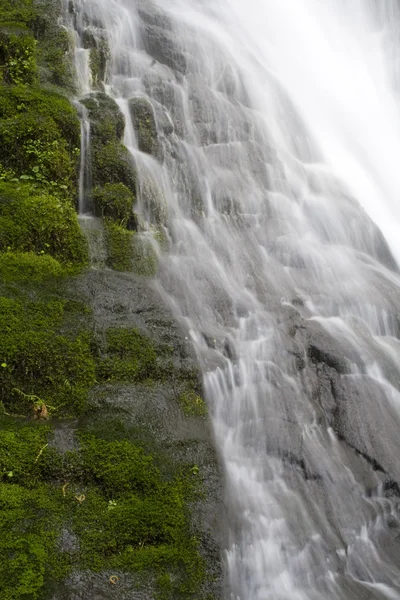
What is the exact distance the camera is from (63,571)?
4.50 meters

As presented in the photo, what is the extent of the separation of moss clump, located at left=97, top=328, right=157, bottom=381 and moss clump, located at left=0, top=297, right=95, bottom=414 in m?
0.16

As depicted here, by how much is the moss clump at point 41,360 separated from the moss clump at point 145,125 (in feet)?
17.8

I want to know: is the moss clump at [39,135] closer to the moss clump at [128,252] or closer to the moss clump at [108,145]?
the moss clump at [108,145]

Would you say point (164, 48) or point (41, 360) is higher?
point (164, 48)

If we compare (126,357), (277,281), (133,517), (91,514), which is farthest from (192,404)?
(277,281)

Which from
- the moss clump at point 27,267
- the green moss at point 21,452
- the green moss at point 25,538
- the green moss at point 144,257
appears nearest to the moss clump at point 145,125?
the green moss at point 144,257

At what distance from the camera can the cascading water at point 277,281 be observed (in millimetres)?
6012

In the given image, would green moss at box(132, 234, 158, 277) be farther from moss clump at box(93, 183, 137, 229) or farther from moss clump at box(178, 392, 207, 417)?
moss clump at box(178, 392, 207, 417)

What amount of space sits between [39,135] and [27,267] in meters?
2.55

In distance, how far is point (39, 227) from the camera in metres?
7.41

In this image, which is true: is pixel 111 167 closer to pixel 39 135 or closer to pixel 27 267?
pixel 39 135

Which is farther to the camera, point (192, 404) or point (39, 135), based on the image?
point (39, 135)

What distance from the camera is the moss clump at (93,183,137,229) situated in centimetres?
870

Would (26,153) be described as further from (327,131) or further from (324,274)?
(327,131)
